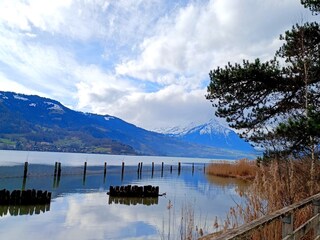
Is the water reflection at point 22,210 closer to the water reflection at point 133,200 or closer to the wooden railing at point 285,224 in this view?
the water reflection at point 133,200

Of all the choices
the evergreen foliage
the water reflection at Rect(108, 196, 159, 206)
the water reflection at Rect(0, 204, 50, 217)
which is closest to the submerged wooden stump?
the water reflection at Rect(108, 196, 159, 206)

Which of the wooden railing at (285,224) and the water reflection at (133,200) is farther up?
the wooden railing at (285,224)

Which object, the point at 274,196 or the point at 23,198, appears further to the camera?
the point at 23,198

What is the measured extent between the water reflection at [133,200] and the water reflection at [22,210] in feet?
12.7

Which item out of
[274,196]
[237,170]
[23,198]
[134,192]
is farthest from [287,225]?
[237,170]

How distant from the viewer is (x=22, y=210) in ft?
51.4

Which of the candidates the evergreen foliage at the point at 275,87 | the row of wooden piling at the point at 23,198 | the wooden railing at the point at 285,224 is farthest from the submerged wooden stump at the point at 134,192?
the wooden railing at the point at 285,224

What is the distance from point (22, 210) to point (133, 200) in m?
6.51

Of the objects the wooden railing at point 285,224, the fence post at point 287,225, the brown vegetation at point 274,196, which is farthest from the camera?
the brown vegetation at point 274,196

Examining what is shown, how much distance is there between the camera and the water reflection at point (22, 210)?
14.9 metres

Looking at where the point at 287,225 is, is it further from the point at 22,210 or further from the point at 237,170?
the point at 237,170

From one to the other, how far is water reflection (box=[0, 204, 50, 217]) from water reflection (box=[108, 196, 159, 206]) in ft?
12.7

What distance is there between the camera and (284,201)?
6.57m

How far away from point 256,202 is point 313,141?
2.79 metres
